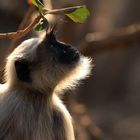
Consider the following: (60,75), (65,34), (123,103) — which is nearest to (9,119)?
(60,75)

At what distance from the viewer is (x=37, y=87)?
147 inches

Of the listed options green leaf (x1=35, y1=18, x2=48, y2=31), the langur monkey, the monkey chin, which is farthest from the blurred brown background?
green leaf (x1=35, y1=18, x2=48, y2=31)

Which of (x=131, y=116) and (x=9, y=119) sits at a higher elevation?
Result: (x=9, y=119)

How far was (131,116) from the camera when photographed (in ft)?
33.4

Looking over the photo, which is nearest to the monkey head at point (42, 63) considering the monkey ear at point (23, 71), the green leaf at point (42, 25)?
the monkey ear at point (23, 71)

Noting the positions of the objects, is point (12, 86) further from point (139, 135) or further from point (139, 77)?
point (139, 77)

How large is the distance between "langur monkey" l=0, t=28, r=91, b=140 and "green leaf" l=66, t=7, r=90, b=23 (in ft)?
2.58

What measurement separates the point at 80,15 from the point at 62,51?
890 mm

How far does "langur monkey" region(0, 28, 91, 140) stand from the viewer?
3607 millimetres

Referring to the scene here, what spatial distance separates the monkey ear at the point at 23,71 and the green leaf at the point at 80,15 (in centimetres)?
92

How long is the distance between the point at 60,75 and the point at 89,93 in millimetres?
7681

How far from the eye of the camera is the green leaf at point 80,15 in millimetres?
2787

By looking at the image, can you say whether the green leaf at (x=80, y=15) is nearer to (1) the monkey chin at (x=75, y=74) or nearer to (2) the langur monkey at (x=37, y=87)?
(2) the langur monkey at (x=37, y=87)

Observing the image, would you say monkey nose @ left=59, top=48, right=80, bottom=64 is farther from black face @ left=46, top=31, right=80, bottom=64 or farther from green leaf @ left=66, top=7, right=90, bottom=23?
green leaf @ left=66, top=7, right=90, bottom=23
